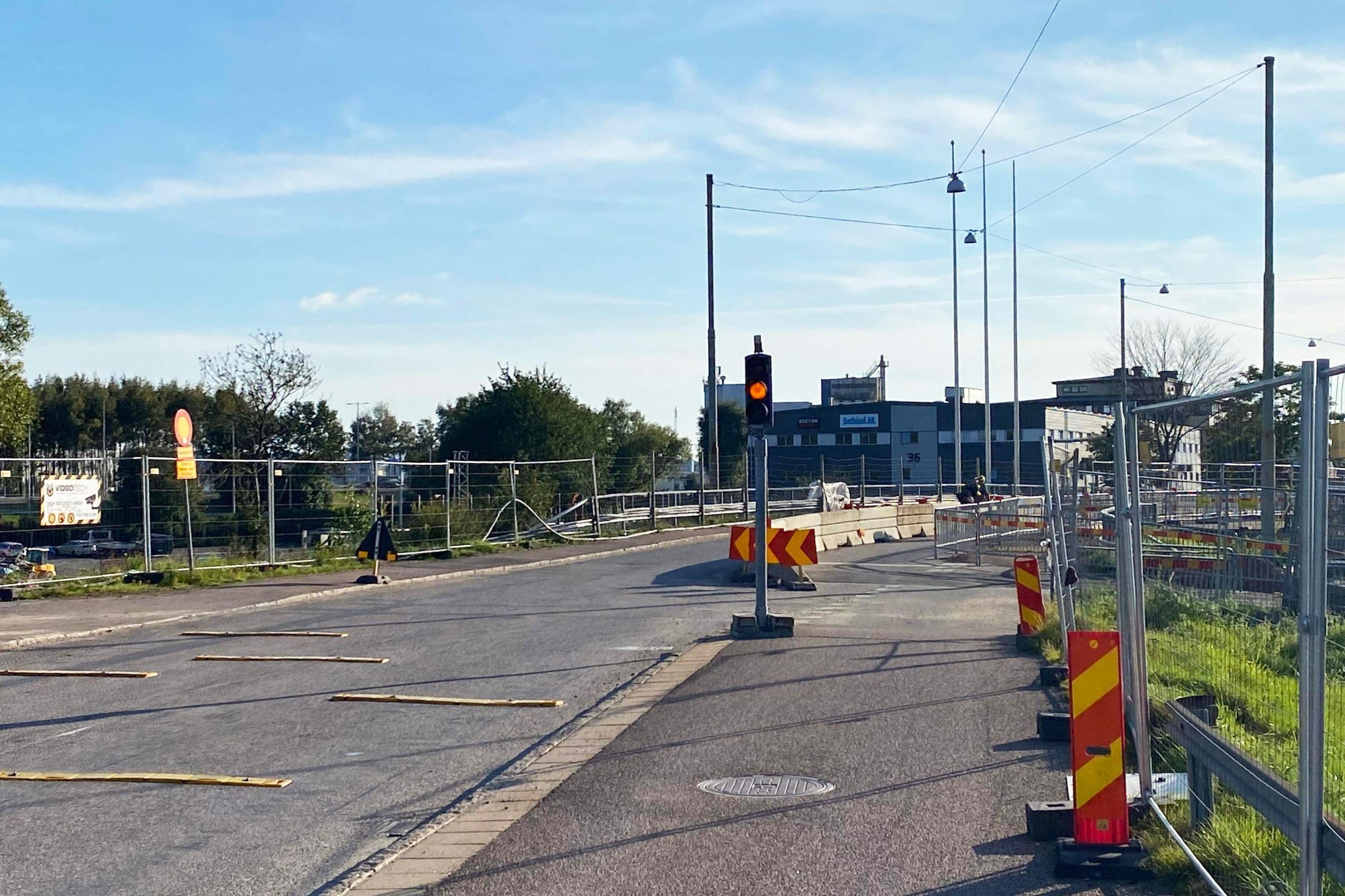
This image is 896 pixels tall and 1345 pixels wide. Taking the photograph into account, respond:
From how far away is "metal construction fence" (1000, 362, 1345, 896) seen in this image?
4.18 meters

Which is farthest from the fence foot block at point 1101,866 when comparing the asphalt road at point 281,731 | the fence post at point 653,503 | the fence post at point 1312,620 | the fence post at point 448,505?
the fence post at point 653,503

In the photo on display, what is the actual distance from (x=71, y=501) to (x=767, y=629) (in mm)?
11603

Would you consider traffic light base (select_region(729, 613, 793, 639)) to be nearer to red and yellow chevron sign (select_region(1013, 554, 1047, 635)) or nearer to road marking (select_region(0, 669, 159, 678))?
red and yellow chevron sign (select_region(1013, 554, 1047, 635))

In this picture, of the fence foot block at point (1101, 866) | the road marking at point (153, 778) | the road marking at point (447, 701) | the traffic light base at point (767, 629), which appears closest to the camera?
the fence foot block at point (1101, 866)

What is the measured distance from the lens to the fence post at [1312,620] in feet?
13.5

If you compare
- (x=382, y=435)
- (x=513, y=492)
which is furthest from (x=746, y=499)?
(x=382, y=435)

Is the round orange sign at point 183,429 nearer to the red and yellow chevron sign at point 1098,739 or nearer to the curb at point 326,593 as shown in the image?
the curb at point 326,593

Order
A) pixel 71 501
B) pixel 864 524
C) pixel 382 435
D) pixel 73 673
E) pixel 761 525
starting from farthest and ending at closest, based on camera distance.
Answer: pixel 382 435 → pixel 864 524 → pixel 71 501 → pixel 761 525 → pixel 73 673

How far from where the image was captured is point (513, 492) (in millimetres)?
30172

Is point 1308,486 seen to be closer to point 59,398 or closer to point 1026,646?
point 1026,646

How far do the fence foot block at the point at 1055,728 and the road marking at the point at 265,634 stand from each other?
8.46 meters

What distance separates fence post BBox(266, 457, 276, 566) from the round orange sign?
221 cm

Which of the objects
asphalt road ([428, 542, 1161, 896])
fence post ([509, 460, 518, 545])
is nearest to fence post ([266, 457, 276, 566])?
fence post ([509, 460, 518, 545])

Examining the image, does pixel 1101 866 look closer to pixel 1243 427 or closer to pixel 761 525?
pixel 1243 427
